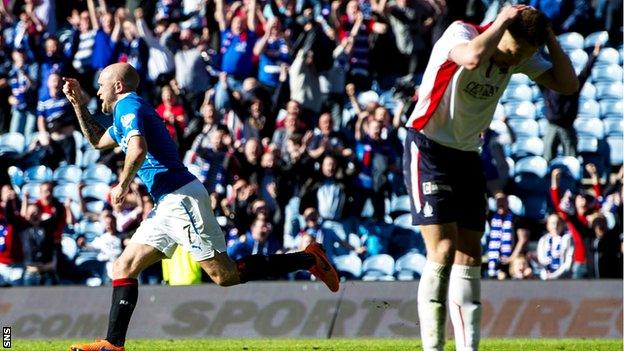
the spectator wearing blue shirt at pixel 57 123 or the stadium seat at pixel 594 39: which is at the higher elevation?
the stadium seat at pixel 594 39

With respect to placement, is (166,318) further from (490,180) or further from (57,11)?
(57,11)

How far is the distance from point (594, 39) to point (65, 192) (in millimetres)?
8228

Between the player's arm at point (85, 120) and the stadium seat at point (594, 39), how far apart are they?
1044cm

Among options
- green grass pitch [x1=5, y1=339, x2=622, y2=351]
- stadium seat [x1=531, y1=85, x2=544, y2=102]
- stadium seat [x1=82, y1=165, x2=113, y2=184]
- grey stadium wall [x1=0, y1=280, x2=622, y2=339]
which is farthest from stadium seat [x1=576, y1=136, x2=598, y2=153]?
stadium seat [x1=82, y1=165, x2=113, y2=184]

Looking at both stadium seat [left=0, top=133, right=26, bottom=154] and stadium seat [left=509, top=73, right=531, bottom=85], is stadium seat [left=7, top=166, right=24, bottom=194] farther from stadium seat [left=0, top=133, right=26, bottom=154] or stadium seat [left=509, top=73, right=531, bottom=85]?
stadium seat [left=509, top=73, right=531, bottom=85]

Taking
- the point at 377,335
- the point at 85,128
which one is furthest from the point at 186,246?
the point at 377,335

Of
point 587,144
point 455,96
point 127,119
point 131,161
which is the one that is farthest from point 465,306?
point 587,144

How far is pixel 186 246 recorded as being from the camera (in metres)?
8.99

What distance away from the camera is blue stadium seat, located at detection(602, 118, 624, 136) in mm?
17375

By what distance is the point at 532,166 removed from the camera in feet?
55.8

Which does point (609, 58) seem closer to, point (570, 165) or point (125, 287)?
point (570, 165)

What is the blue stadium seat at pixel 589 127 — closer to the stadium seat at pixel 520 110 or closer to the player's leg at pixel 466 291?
the stadium seat at pixel 520 110

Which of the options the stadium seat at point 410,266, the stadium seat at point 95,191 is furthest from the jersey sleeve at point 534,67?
the stadium seat at point 95,191

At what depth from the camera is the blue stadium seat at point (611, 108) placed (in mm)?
17641
